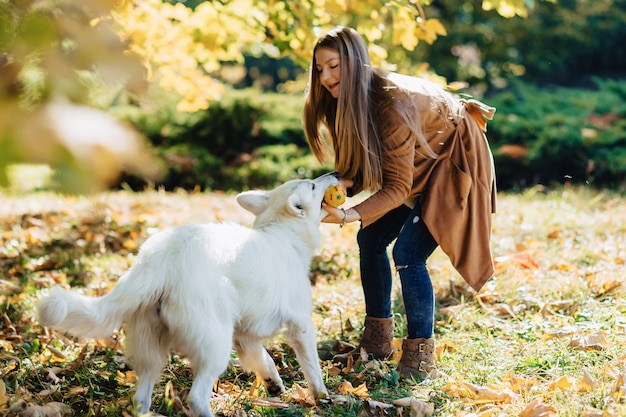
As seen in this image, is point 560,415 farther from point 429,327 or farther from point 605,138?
point 605,138

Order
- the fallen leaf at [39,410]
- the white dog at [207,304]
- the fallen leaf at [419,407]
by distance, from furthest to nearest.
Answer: the fallen leaf at [419,407]
the fallen leaf at [39,410]
the white dog at [207,304]

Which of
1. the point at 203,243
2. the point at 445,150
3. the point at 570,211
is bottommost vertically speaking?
the point at 570,211

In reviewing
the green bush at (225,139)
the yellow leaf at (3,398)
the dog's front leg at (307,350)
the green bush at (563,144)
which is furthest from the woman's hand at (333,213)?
the green bush at (225,139)

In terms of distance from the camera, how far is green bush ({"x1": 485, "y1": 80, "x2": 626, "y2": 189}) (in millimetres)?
9398

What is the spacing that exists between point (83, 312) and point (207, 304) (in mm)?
510

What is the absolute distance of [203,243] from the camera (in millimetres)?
2939

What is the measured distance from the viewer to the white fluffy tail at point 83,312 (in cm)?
247

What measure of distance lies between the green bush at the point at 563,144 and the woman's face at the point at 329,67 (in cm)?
625

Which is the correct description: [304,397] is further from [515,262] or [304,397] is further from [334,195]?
[515,262]

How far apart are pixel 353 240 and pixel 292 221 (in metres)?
3.12

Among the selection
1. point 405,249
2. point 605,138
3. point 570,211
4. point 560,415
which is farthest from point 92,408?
point 605,138

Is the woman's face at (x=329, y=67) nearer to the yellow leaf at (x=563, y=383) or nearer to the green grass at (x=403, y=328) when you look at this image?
the green grass at (x=403, y=328)

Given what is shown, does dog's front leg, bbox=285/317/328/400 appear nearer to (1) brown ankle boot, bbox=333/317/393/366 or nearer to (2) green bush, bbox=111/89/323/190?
(1) brown ankle boot, bbox=333/317/393/366

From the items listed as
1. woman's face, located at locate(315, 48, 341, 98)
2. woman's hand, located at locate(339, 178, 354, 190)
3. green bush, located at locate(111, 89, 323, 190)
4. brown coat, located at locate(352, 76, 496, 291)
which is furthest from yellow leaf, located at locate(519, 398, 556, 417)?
green bush, located at locate(111, 89, 323, 190)
